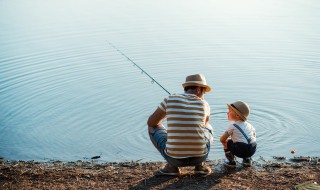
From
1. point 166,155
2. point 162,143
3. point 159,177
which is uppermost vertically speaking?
point 162,143

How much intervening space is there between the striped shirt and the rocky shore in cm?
41

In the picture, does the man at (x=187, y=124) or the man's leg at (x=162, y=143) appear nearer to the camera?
the man at (x=187, y=124)

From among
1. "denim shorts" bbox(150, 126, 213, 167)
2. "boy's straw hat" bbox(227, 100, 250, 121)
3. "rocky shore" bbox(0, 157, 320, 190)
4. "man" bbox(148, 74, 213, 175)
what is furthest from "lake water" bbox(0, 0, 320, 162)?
"man" bbox(148, 74, 213, 175)

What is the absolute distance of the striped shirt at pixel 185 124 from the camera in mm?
4469

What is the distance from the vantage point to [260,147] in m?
6.39

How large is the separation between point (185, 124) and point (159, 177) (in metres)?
0.80

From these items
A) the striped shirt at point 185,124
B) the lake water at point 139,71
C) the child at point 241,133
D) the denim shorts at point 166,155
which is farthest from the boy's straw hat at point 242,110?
the lake water at point 139,71

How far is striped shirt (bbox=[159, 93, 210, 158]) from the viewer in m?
4.47

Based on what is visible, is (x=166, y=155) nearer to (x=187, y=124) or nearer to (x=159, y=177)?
(x=159, y=177)

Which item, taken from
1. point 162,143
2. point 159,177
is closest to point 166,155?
point 162,143

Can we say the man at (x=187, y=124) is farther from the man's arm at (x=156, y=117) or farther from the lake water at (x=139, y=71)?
the lake water at (x=139, y=71)

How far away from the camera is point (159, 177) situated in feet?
16.1

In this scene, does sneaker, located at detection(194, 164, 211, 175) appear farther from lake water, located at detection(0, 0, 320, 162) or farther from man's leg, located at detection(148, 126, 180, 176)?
lake water, located at detection(0, 0, 320, 162)

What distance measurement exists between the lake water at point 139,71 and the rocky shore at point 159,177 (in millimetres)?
881
